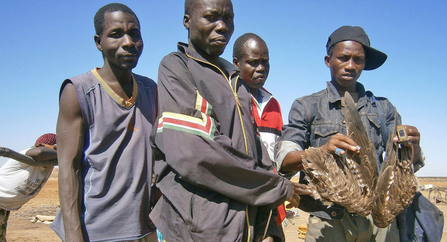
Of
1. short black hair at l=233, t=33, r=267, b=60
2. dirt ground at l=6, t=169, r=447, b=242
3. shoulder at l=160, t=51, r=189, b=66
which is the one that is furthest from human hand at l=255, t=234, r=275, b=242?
dirt ground at l=6, t=169, r=447, b=242

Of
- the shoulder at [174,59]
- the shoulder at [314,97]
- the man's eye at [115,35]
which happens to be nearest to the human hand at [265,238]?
the shoulder at [174,59]

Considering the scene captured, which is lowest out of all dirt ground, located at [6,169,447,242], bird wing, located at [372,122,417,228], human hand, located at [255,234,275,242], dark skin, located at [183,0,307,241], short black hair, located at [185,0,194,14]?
dirt ground, located at [6,169,447,242]

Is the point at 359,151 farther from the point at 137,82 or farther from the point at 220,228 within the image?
the point at 137,82

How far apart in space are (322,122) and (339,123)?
13 centimetres

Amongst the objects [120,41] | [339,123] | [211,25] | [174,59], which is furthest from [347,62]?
[120,41]

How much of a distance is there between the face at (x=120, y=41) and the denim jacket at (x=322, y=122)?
1.29 m

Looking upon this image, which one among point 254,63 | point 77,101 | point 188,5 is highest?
point 188,5

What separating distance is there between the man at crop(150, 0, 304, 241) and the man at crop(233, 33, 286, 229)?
3.83 ft

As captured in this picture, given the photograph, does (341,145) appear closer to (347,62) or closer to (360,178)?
(360,178)

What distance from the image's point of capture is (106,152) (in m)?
2.28

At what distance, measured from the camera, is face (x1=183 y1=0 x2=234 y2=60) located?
2135 mm

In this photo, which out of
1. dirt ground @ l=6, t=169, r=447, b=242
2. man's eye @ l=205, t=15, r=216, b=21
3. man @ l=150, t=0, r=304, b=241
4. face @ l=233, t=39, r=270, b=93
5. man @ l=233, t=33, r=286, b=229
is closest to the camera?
man @ l=150, t=0, r=304, b=241

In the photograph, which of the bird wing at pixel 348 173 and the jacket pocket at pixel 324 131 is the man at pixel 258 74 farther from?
the bird wing at pixel 348 173

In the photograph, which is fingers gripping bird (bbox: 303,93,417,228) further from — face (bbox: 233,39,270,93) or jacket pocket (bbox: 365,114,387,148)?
face (bbox: 233,39,270,93)
